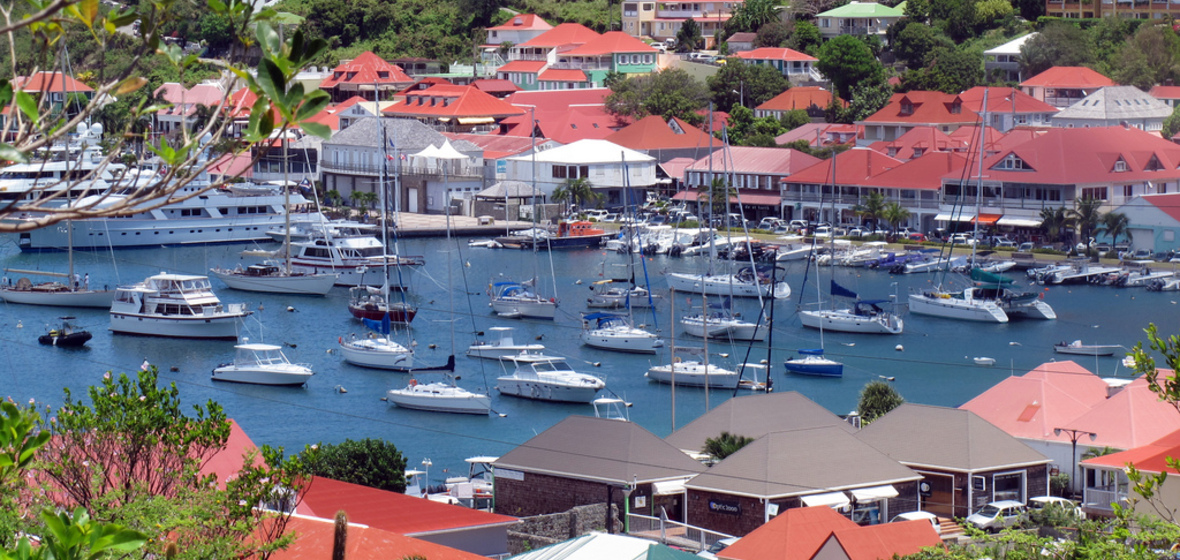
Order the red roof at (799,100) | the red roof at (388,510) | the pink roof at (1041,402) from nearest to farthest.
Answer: the red roof at (388,510)
the pink roof at (1041,402)
the red roof at (799,100)

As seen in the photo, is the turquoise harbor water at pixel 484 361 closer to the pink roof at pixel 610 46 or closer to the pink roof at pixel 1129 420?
the pink roof at pixel 1129 420

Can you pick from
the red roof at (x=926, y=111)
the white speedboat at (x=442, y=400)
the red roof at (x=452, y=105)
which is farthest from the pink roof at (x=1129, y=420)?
the red roof at (x=452, y=105)

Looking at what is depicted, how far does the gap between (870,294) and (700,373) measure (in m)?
10.9

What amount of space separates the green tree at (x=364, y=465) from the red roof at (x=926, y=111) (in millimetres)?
39426

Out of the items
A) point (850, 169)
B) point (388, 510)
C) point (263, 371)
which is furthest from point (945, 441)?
point (850, 169)

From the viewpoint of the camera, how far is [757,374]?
93.6 ft

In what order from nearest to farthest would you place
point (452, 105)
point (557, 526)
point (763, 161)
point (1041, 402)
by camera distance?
point (557, 526) < point (1041, 402) < point (763, 161) < point (452, 105)

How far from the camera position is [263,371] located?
2755cm

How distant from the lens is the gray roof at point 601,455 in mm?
16359

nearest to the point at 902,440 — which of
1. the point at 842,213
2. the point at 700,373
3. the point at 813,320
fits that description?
the point at 700,373

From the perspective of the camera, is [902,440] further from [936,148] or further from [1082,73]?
[1082,73]

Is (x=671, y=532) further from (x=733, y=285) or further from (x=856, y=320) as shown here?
(x=733, y=285)

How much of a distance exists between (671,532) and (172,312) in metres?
20.2

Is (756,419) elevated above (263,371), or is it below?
above
